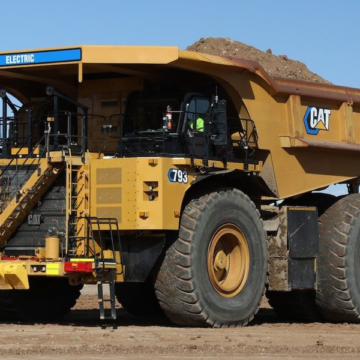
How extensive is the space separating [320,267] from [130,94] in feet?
12.7

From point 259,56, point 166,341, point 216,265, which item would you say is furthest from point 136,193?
point 259,56

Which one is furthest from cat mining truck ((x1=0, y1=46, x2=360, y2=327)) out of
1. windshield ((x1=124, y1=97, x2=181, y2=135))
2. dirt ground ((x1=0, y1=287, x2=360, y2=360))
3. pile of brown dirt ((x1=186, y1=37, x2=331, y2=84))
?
pile of brown dirt ((x1=186, y1=37, x2=331, y2=84))

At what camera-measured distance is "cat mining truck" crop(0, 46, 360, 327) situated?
13906mm

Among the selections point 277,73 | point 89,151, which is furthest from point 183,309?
point 277,73

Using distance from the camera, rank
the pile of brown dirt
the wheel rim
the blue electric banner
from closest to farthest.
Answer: the blue electric banner
the wheel rim
the pile of brown dirt

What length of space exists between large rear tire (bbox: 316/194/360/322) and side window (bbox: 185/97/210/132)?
3007 millimetres

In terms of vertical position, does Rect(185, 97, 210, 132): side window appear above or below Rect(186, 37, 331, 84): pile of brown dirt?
below

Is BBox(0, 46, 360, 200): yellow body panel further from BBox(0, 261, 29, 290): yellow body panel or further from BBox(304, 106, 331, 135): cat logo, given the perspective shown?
BBox(0, 261, 29, 290): yellow body panel

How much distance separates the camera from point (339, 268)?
53.4 ft

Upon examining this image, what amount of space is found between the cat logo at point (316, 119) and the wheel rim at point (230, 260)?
8.23ft

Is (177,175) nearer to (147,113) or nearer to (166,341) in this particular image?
(147,113)

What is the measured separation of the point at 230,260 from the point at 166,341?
287 centimetres

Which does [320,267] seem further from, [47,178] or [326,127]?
[47,178]

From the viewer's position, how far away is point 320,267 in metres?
16.3
